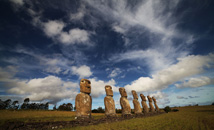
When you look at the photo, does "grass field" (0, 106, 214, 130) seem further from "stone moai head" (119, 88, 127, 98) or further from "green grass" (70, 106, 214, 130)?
"stone moai head" (119, 88, 127, 98)

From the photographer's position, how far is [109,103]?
17.0m

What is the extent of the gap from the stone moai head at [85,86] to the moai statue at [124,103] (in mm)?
8324

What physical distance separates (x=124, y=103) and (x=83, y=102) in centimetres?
946

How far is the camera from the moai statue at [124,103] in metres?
18.9

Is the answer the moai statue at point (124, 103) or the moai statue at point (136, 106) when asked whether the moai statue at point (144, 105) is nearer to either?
the moai statue at point (136, 106)

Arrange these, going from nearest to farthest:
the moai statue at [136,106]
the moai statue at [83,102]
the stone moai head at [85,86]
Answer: the moai statue at [83,102] < the stone moai head at [85,86] < the moai statue at [136,106]

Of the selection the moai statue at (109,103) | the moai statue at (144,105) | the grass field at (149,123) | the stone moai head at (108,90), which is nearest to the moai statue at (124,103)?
the moai statue at (109,103)

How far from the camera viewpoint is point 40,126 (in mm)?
7891

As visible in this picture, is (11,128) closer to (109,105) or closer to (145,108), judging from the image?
(109,105)

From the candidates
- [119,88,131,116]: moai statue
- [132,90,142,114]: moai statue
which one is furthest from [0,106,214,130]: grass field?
[132,90,142,114]: moai statue

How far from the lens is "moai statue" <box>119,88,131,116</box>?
61.9 ft

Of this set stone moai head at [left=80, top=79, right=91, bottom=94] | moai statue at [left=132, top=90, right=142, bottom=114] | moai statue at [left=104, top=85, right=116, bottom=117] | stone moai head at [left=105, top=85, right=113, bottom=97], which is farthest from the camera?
moai statue at [left=132, top=90, right=142, bottom=114]

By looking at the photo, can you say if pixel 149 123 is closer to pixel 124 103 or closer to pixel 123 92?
pixel 124 103

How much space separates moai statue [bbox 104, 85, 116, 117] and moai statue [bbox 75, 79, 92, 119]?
13.8 ft
